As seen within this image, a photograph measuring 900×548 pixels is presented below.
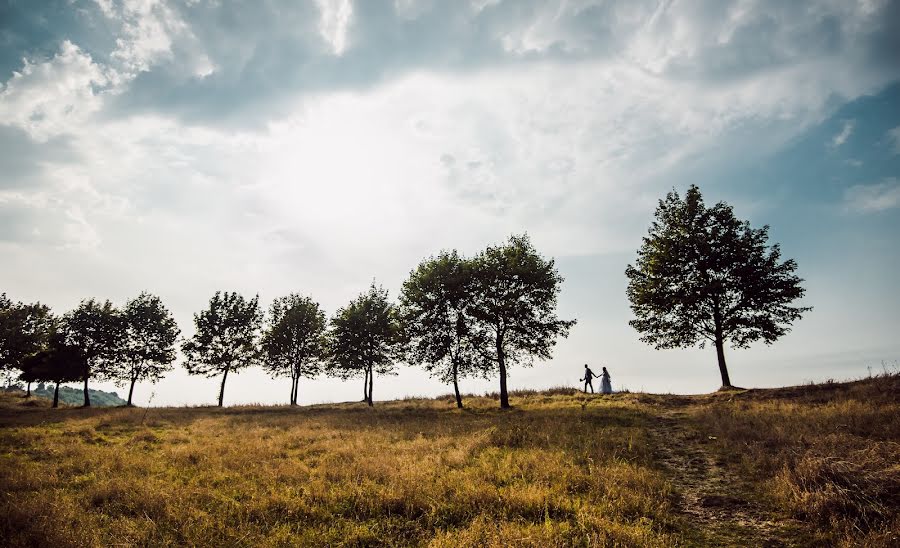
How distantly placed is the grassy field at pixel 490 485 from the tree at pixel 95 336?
34.0 metres

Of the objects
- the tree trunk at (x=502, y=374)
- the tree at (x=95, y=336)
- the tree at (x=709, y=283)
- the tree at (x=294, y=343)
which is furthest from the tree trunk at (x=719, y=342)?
the tree at (x=95, y=336)

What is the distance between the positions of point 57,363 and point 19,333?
15.3 feet

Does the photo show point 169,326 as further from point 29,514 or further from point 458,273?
point 29,514

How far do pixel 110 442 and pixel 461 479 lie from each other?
16.5 metres

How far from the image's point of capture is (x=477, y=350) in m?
32.0

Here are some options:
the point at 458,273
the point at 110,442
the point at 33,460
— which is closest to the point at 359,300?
the point at 458,273

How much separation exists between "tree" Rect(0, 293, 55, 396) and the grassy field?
3485 centimetres

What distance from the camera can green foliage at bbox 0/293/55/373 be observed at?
42.1 meters

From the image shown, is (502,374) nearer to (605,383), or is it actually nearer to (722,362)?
(605,383)

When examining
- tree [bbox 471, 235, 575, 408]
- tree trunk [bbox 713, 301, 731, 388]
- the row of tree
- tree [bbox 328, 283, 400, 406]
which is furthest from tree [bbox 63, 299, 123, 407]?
tree trunk [bbox 713, 301, 731, 388]

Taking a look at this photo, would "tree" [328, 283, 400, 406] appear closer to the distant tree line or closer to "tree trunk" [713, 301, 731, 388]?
the distant tree line

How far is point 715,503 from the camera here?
29.0ft

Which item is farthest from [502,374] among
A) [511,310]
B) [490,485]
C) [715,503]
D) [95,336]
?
[95,336]

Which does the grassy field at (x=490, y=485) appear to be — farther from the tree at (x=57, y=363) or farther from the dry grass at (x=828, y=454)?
the tree at (x=57, y=363)
